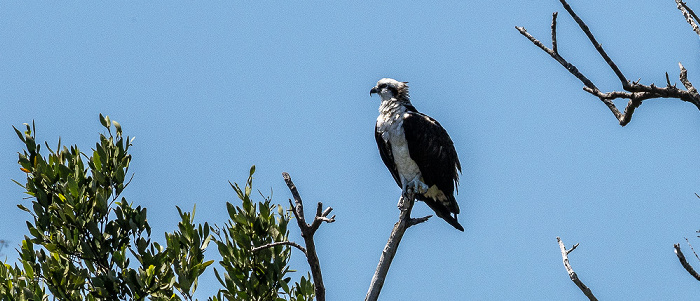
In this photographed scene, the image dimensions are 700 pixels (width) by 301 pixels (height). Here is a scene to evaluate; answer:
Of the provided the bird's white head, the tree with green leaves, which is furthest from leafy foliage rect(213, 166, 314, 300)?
the bird's white head

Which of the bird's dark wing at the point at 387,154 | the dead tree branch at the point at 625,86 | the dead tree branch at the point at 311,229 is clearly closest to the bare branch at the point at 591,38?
the dead tree branch at the point at 625,86

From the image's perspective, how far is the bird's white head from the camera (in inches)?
437

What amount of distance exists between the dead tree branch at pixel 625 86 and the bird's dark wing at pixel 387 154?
569 centimetres

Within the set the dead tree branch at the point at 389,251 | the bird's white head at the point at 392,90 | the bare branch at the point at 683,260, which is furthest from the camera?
the bird's white head at the point at 392,90

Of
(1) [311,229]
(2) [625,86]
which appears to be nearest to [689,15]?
(2) [625,86]

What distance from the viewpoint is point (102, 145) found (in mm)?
8484

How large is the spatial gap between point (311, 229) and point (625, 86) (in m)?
3.21

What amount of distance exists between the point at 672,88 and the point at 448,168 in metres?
6.02

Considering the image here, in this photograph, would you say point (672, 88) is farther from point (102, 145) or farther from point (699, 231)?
point (102, 145)

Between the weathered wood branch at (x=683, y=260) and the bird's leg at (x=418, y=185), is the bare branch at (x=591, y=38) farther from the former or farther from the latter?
the bird's leg at (x=418, y=185)

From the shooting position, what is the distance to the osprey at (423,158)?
404 inches

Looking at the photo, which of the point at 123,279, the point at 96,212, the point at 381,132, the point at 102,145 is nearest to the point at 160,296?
the point at 123,279

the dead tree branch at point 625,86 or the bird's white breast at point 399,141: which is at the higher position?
the bird's white breast at point 399,141

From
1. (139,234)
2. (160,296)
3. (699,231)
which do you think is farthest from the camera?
(139,234)
